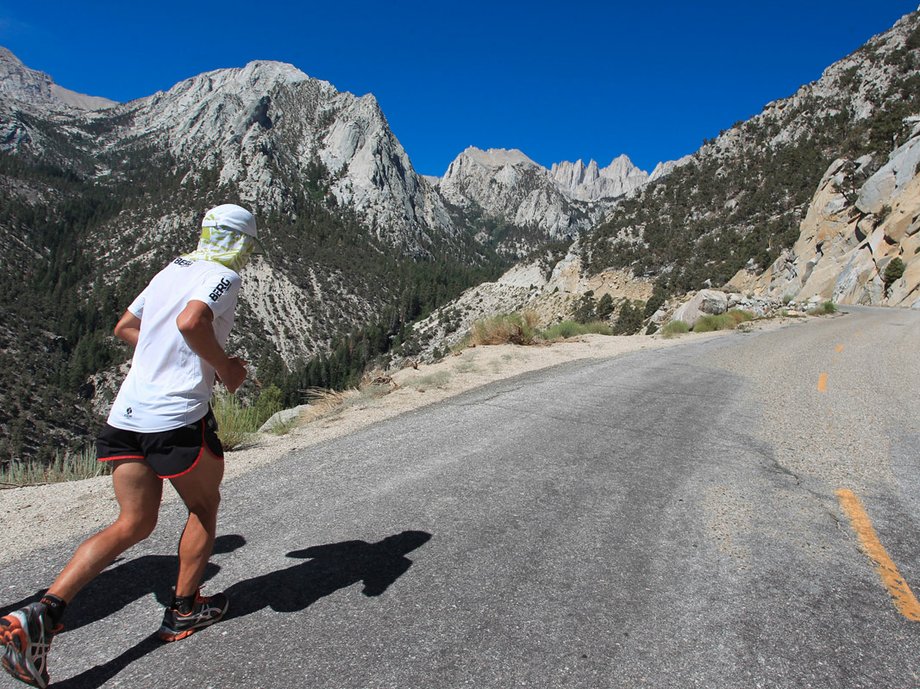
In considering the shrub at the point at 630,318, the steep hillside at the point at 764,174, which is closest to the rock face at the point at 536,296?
the shrub at the point at 630,318

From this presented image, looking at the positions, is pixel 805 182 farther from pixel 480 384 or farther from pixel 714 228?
pixel 480 384

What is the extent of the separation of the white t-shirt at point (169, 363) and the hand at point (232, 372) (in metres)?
0.08

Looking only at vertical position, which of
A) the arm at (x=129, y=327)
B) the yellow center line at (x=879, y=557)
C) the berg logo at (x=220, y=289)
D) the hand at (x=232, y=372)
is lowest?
the yellow center line at (x=879, y=557)

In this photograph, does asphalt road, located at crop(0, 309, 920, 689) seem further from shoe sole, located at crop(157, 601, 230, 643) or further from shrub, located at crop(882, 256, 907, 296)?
shrub, located at crop(882, 256, 907, 296)

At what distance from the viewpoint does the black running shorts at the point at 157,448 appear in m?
2.32

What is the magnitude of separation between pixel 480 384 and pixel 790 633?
23.4 feet

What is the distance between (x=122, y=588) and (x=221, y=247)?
1.89 m

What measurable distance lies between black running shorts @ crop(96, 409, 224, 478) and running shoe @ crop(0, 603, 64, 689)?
0.62 metres

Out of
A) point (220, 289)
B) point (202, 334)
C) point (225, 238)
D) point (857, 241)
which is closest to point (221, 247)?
point (225, 238)

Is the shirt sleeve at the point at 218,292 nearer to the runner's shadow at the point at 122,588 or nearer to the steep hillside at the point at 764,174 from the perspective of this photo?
the runner's shadow at the point at 122,588

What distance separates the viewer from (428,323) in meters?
107

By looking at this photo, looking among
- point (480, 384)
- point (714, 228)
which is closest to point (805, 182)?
point (714, 228)

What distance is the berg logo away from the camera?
2.36 meters

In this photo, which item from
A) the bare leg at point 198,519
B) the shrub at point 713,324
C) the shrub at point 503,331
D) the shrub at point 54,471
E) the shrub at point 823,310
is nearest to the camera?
the bare leg at point 198,519
